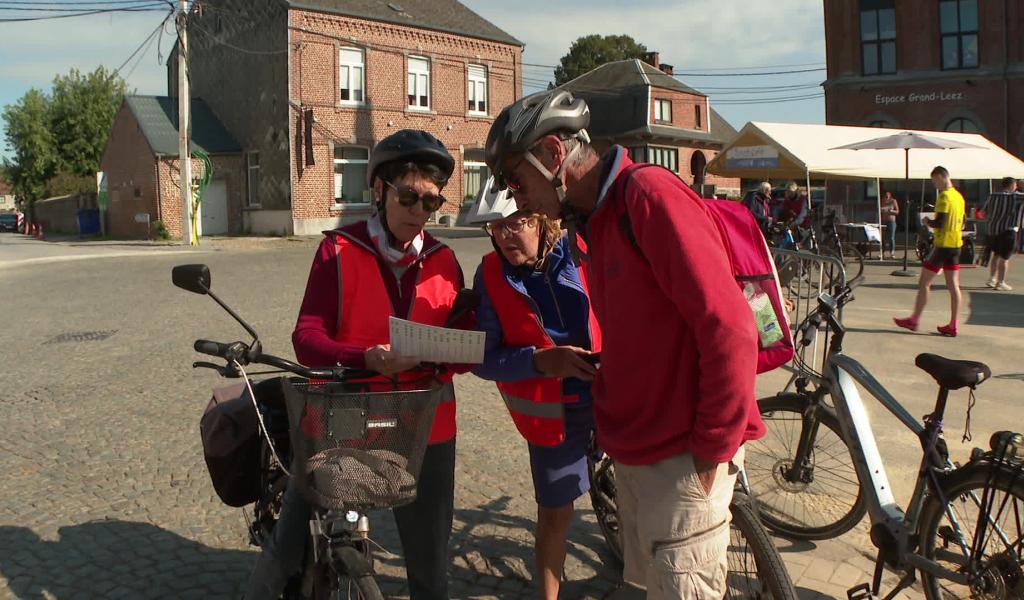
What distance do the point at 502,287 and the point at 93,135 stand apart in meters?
50.4

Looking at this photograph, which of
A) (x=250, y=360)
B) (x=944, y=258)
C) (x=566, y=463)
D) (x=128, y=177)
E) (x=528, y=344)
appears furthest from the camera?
(x=128, y=177)

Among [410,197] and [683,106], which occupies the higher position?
[683,106]

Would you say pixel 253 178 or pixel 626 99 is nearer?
pixel 253 178

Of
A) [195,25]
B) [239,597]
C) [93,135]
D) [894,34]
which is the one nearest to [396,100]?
[195,25]

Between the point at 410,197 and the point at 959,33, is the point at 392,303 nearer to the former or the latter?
the point at 410,197

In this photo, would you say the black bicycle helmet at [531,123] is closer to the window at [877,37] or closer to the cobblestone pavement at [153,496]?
the cobblestone pavement at [153,496]

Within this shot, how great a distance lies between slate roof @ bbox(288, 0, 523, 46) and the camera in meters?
33.0

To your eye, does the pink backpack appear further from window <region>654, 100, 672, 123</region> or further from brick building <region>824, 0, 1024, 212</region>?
window <region>654, 100, 672, 123</region>

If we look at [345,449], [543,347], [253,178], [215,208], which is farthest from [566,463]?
[215,208]

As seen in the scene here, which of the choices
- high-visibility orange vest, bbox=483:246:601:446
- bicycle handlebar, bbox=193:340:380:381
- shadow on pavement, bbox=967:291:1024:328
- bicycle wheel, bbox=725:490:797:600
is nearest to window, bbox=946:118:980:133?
shadow on pavement, bbox=967:291:1024:328

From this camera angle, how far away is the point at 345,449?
2385 millimetres

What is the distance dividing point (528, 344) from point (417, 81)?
33569mm

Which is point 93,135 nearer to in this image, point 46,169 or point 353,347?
point 46,169

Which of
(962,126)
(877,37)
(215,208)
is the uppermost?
(877,37)
